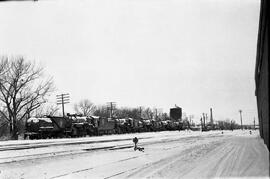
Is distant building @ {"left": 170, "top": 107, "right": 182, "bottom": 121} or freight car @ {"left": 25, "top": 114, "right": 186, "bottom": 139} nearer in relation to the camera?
freight car @ {"left": 25, "top": 114, "right": 186, "bottom": 139}

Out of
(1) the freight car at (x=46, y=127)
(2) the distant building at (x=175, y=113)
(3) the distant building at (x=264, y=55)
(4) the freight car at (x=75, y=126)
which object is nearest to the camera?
(3) the distant building at (x=264, y=55)

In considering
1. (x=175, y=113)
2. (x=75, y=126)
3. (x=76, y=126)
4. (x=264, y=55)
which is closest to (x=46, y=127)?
(x=75, y=126)

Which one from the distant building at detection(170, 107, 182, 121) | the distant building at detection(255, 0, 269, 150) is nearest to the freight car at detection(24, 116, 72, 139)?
the distant building at detection(255, 0, 269, 150)

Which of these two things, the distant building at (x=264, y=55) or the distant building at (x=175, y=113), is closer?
the distant building at (x=264, y=55)

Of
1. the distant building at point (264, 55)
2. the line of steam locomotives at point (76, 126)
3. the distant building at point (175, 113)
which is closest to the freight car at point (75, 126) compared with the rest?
the line of steam locomotives at point (76, 126)

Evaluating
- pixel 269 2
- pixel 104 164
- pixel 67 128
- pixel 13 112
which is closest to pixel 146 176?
pixel 104 164

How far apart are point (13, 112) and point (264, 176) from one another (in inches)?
1742

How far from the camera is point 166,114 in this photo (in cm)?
15150

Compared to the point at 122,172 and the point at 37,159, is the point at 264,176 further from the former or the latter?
the point at 37,159

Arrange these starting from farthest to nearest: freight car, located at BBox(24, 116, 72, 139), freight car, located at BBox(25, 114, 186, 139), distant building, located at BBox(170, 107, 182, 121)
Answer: distant building, located at BBox(170, 107, 182, 121) → freight car, located at BBox(25, 114, 186, 139) → freight car, located at BBox(24, 116, 72, 139)

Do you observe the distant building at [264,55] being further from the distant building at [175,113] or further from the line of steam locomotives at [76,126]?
the distant building at [175,113]

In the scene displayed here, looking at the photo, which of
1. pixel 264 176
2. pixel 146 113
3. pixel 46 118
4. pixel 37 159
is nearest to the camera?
pixel 264 176

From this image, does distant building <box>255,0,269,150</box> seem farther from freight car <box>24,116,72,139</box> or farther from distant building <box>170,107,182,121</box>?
distant building <box>170,107,182,121</box>

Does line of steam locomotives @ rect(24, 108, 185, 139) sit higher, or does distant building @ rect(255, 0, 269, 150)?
distant building @ rect(255, 0, 269, 150)
